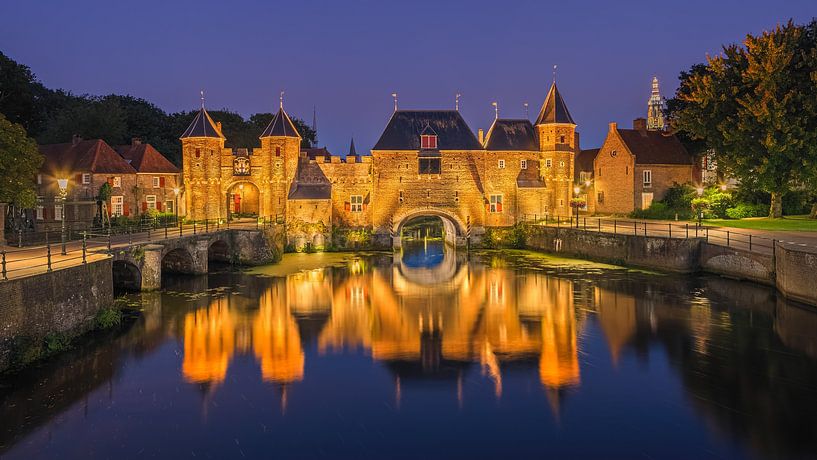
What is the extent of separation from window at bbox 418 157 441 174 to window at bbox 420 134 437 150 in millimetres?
939

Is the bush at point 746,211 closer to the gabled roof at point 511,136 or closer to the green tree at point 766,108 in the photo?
the green tree at point 766,108

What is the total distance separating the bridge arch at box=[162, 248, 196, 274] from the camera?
103 ft

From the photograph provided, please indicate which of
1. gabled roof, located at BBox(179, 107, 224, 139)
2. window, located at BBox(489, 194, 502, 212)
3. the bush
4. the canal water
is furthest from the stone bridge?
the bush

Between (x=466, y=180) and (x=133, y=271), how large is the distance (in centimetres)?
2548

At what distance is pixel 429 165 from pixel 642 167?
15.6m

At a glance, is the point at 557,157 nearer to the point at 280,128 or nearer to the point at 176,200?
the point at 280,128

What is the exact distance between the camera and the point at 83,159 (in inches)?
1752

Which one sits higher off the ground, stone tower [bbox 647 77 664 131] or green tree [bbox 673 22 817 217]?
stone tower [bbox 647 77 664 131]

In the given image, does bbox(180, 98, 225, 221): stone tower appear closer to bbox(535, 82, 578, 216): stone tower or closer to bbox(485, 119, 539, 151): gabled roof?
bbox(485, 119, 539, 151): gabled roof

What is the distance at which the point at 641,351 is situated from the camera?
59.9 ft

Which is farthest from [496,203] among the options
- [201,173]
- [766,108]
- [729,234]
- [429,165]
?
[201,173]

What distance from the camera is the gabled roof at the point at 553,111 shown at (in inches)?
1791

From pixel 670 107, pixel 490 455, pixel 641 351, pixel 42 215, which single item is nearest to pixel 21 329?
pixel 490 455

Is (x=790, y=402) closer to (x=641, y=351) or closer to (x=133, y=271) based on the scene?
(x=641, y=351)
